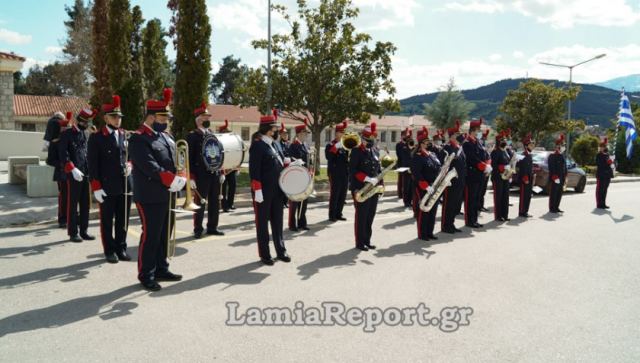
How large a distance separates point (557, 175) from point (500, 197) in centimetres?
257

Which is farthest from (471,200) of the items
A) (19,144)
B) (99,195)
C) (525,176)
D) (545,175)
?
(19,144)

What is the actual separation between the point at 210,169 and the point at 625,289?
6.14m

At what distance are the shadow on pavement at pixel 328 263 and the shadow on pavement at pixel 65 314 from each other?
216cm

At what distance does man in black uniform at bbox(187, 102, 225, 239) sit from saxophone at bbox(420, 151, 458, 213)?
3.55 m

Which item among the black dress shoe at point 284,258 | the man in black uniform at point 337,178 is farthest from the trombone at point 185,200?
the man in black uniform at point 337,178

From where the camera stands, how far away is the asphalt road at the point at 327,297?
13.4ft

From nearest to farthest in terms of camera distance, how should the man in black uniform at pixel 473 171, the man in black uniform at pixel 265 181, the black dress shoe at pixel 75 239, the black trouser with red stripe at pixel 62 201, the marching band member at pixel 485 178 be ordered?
the man in black uniform at pixel 265 181
the black dress shoe at pixel 75 239
the black trouser with red stripe at pixel 62 201
the man in black uniform at pixel 473 171
the marching band member at pixel 485 178

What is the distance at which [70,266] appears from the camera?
6375mm

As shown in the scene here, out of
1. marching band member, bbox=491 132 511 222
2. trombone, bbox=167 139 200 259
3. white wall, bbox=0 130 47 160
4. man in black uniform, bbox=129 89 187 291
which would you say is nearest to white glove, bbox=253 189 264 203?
trombone, bbox=167 139 200 259

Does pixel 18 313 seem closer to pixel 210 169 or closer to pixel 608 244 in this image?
pixel 210 169

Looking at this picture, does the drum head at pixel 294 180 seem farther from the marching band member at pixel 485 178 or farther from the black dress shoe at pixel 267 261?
the marching band member at pixel 485 178

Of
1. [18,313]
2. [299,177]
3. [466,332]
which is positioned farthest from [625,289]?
[18,313]

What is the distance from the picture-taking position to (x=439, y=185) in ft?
29.0

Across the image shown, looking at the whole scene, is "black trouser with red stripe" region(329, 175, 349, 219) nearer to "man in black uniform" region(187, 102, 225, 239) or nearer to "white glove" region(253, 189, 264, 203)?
"man in black uniform" region(187, 102, 225, 239)
